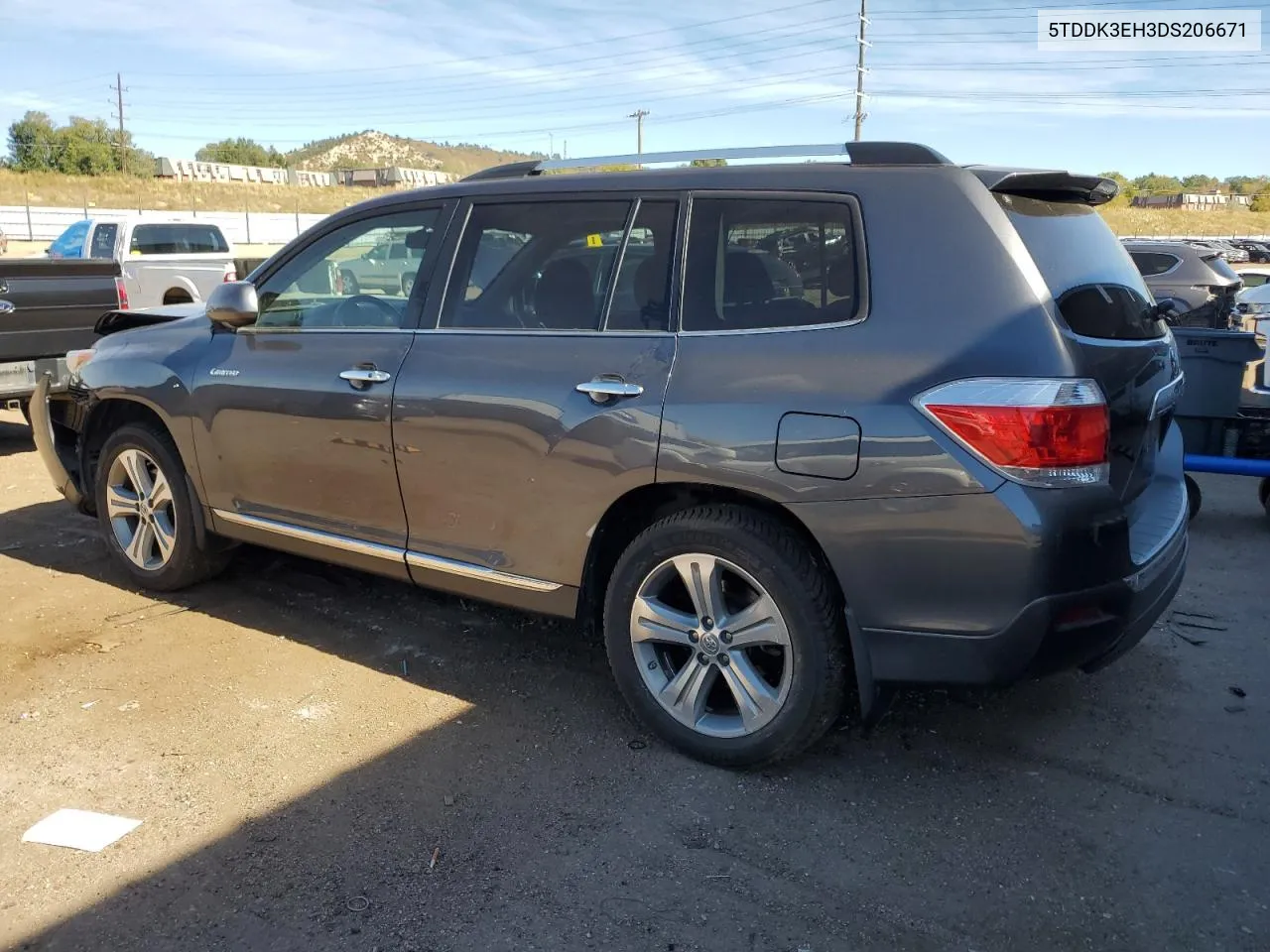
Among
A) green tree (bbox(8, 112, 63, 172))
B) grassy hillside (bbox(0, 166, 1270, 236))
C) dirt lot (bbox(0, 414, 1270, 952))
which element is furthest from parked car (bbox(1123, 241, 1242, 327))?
green tree (bbox(8, 112, 63, 172))

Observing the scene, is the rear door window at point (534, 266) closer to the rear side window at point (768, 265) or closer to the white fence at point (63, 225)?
the rear side window at point (768, 265)

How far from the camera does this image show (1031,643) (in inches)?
110

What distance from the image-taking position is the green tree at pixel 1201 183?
349 feet

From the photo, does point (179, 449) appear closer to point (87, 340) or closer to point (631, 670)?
point (631, 670)

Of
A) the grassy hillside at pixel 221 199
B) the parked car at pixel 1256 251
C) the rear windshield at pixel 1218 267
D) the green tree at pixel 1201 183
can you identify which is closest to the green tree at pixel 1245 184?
the green tree at pixel 1201 183

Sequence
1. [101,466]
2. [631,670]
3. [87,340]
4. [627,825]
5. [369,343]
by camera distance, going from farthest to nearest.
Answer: [87,340], [101,466], [369,343], [631,670], [627,825]

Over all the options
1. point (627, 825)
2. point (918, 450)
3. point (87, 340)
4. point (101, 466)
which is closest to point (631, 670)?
point (627, 825)

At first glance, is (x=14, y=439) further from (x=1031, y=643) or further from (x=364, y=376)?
(x=1031, y=643)

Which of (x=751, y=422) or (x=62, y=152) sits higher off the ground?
(x=62, y=152)

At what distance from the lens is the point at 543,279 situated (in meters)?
3.67

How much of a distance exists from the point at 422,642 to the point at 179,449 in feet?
4.78

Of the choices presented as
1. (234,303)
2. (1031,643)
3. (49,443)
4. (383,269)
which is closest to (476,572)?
(383,269)

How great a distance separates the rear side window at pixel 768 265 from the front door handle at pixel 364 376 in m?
1.24

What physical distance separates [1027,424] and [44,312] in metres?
8.05
